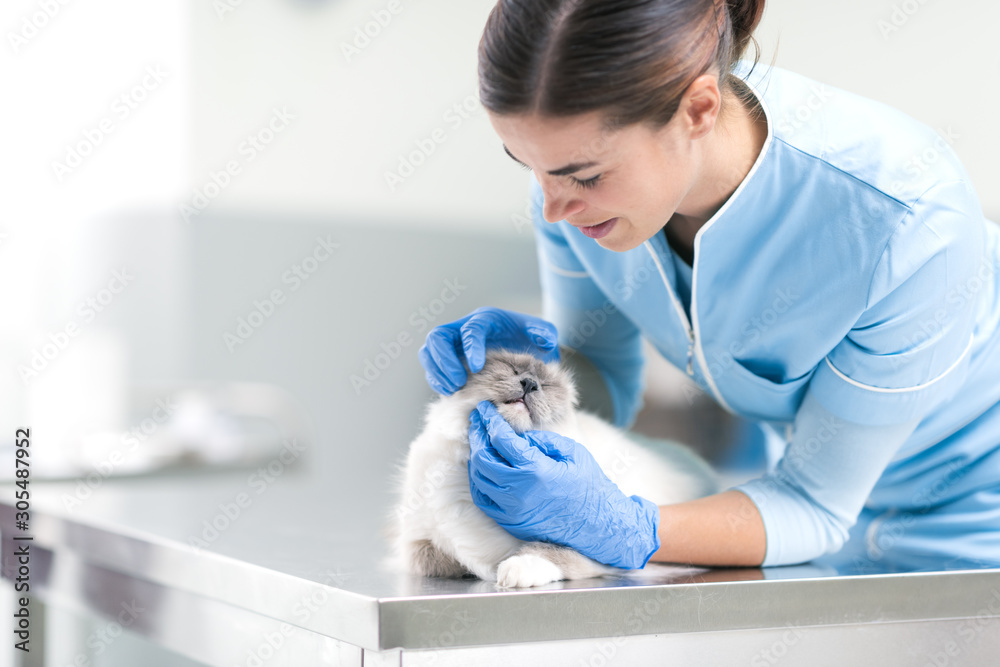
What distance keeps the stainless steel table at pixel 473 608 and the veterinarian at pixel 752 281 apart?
4.5 inches

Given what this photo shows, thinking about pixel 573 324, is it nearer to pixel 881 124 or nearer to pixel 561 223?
pixel 561 223

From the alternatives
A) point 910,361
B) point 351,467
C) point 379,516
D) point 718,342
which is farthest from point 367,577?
point 351,467

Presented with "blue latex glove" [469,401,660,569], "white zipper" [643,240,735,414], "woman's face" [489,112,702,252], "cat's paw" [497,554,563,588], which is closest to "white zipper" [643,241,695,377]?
"white zipper" [643,240,735,414]

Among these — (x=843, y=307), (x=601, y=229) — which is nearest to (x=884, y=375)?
(x=843, y=307)

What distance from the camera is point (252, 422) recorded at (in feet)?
9.35

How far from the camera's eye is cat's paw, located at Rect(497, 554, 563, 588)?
2.73 ft

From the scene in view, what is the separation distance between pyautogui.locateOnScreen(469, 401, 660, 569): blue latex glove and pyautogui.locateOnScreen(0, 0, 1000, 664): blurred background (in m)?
1.75

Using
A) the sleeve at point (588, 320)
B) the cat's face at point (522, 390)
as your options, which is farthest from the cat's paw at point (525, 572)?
the sleeve at point (588, 320)

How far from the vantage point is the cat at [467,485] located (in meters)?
0.93

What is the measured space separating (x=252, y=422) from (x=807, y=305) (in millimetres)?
2291

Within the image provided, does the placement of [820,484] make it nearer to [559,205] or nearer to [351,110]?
[559,205]

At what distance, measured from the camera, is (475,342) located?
→ 3.43 ft

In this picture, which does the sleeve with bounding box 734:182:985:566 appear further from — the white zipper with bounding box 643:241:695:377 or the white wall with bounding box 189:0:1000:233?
the white wall with bounding box 189:0:1000:233

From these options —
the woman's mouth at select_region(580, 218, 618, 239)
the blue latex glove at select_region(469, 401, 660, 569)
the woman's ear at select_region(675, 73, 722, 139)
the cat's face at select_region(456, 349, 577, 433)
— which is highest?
the woman's ear at select_region(675, 73, 722, 139)
